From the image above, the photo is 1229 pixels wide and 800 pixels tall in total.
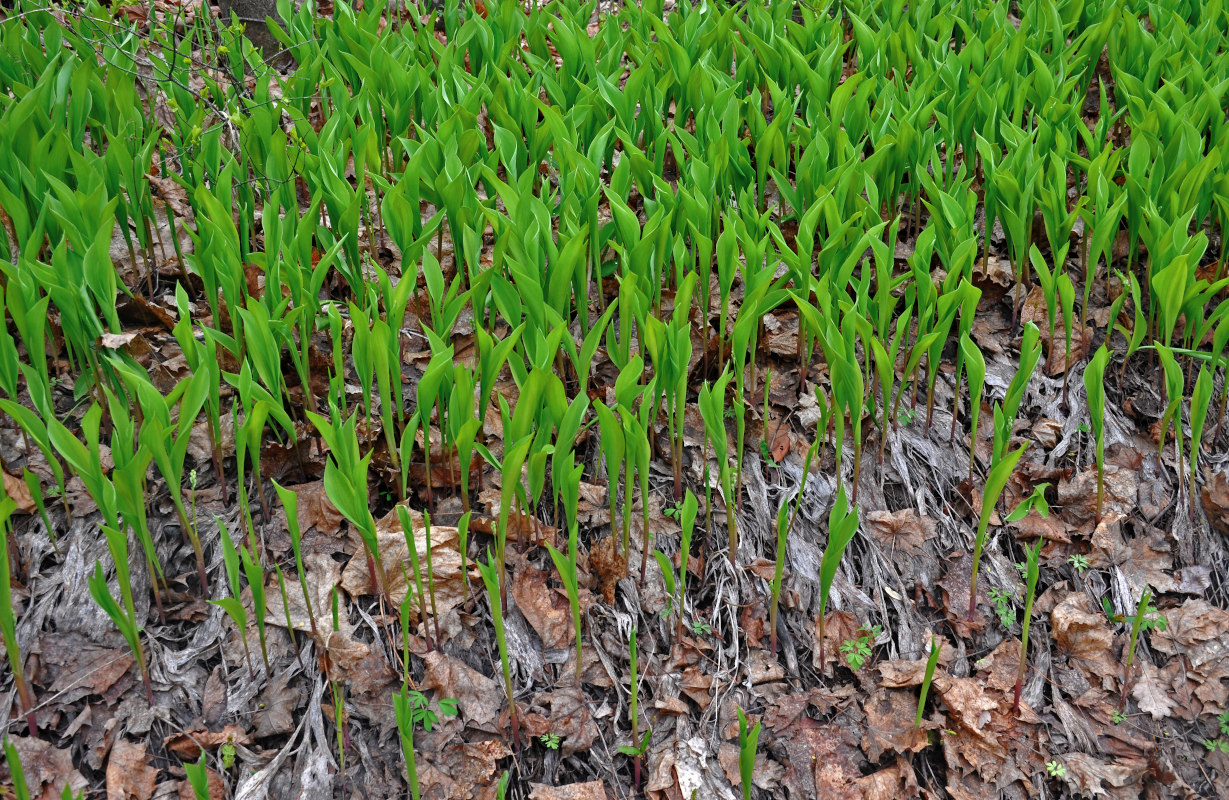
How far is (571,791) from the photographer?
1669mm

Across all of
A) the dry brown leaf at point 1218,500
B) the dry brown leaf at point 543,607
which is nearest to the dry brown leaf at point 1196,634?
the dry brown leaf at point 1218,500

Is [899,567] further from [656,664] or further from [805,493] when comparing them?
[656,664]

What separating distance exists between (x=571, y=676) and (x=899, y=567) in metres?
0.79

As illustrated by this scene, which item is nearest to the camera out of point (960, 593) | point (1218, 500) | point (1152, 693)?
point (1152, 693)

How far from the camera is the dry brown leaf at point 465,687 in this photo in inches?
68.2

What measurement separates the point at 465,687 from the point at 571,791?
28 centimetres

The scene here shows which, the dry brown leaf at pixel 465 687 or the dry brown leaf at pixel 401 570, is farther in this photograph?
the dry brown leaf at pixel 401 570

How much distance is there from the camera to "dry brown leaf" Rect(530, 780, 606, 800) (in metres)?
1.66

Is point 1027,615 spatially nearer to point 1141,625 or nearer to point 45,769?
point 1141,625

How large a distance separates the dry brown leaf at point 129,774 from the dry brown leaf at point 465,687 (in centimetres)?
49

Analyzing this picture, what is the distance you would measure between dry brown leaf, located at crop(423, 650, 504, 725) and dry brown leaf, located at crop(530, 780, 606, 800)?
0.15 m

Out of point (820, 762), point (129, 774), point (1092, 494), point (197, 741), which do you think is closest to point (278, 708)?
point (197, 741)

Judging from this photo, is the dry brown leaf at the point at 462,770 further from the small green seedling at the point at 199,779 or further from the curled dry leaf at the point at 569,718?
the small green seedling at the point at 199,779

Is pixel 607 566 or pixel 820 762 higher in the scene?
pixel 607 566
